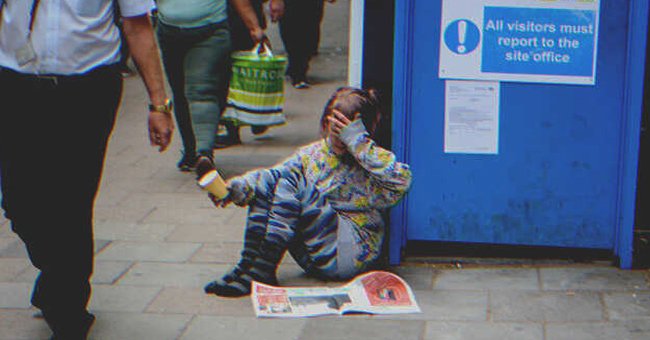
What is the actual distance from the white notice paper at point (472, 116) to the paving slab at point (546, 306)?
69 centimetres

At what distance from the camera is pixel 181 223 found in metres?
6.04

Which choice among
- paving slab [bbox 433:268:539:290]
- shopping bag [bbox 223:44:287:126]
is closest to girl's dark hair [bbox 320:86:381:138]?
paving slab [bbox 433:268:539:290]

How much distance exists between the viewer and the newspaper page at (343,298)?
14.8 ft

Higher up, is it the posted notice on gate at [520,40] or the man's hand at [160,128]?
the posted notice on gate at [520,40]

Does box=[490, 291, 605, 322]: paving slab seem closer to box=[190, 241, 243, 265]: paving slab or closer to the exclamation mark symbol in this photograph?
the exclamation mark symbol

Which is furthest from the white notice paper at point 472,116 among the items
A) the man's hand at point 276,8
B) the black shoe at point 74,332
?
the man's hand at point 276,8

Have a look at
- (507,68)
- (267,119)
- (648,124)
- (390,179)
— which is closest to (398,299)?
(390,179)

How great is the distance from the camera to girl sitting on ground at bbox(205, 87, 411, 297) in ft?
15.4

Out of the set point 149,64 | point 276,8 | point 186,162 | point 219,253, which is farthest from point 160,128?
point 276,8

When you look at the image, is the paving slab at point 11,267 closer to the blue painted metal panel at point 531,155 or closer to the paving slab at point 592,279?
the blue painted metal panel at point 531,155

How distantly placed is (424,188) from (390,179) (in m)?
0.41

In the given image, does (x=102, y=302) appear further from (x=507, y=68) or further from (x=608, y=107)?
(x=608, y=107)

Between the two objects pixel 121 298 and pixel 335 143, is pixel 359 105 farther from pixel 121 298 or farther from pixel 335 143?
pixel 121 298

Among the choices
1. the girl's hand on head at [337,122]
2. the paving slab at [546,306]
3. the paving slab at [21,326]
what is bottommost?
the paving slab at [21,326]
